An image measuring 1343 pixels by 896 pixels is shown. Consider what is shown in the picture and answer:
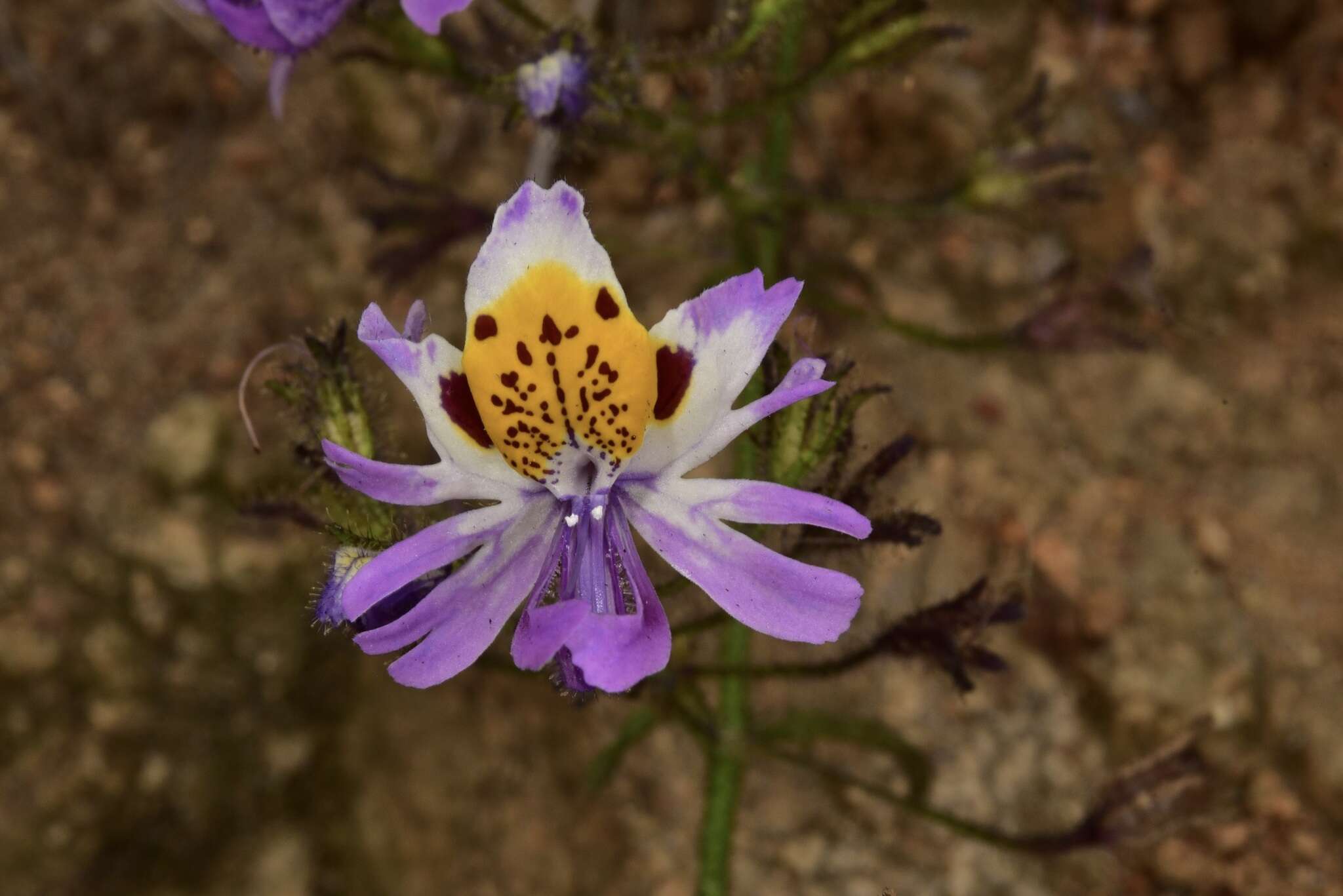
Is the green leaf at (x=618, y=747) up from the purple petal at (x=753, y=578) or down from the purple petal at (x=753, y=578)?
up

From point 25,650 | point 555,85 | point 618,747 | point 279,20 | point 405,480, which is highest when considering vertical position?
point 279,20

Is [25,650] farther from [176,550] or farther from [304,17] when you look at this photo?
[304,17]

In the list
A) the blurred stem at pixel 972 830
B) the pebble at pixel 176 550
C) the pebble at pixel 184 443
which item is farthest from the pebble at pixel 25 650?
the blurred stem at pixel 972 830

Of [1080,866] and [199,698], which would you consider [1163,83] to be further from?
[199,698]

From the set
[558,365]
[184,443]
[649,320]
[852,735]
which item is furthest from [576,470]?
[184,443]

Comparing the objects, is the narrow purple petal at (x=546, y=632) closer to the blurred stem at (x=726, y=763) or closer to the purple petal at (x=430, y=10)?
the purple petal at (x=430, y=10)

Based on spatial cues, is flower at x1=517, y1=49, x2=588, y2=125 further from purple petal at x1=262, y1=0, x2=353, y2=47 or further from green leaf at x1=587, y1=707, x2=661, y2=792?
green leaf at x1=587, y1=707, x2=661, y2=792
